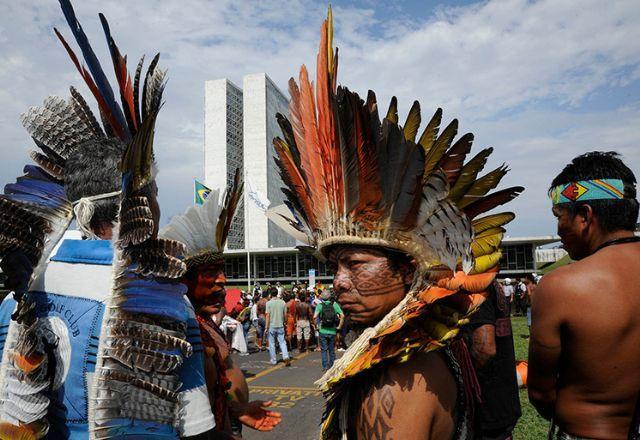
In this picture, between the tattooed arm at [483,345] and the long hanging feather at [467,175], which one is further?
the tattooed arm at [483,345]

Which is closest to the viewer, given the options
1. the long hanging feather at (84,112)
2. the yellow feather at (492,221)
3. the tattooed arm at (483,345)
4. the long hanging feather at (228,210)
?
the yellow feather at (492,221)

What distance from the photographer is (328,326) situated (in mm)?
10094

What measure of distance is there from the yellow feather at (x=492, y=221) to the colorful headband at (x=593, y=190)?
34.7 inches

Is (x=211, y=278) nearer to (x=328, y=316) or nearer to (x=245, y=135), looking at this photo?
(x=328, y=316)

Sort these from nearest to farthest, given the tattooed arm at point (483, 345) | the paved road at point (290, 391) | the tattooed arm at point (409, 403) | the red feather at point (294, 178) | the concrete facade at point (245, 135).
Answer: the tattooed arm at point (409, 403) → the red feather at point (294, 178) → the tattooed arm at point (483, 345) → the paved road at point (290, 391) → the concrete facade at point (245, 135)

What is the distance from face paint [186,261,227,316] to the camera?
304cm

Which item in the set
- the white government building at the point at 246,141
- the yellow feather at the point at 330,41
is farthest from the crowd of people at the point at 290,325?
the white government building at the point at 246,141

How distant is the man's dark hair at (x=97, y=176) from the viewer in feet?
5.71

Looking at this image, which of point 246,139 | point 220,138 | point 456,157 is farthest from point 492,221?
point 246,139

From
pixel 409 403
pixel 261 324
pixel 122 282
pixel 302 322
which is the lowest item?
pixel 261 324

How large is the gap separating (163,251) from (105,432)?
0.61 m

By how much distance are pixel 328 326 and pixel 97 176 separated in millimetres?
8771

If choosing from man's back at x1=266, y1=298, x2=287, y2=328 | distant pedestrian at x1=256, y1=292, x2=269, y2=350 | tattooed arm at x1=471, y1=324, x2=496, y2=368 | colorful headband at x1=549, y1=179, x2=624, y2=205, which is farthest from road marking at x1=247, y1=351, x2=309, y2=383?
colorful headband at x1=549, y1=179, x2=624, y2=205

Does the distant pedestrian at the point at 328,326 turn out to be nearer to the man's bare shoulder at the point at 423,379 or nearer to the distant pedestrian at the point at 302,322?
A: the distant pedestrian at the point at 302,322
